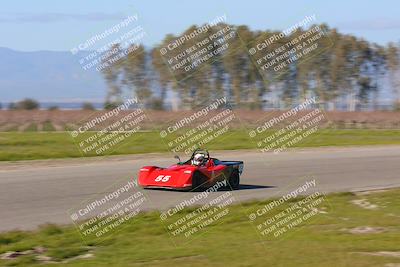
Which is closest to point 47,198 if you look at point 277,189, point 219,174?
point 219,174

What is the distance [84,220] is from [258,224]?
2.84 meters

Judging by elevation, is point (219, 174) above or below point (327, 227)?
above

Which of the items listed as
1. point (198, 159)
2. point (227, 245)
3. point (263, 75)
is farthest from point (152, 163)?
point (263, 75)

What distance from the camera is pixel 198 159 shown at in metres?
16.9

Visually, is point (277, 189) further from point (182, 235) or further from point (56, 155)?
point (56, 155)

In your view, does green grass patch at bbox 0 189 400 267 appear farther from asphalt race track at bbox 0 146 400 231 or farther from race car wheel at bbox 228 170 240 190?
race car wheel at bbox 228 170 240 190

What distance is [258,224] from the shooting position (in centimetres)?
1256

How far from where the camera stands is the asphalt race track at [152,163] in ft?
46.1

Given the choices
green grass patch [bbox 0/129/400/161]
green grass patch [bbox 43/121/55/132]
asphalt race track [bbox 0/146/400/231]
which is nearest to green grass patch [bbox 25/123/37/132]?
green grass patch [bbox 43/121/55/132]

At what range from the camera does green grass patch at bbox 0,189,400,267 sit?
30.2 feet

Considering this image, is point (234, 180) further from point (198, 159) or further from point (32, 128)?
point (32, 128)

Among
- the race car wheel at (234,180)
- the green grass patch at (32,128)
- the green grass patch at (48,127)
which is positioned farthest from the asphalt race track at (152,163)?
the green grass patch at (32,128)

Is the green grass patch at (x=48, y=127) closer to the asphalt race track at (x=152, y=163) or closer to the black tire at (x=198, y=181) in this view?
the asphalt race track at (x=152, y=163)

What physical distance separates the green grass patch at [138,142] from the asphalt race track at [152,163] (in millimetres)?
2818
